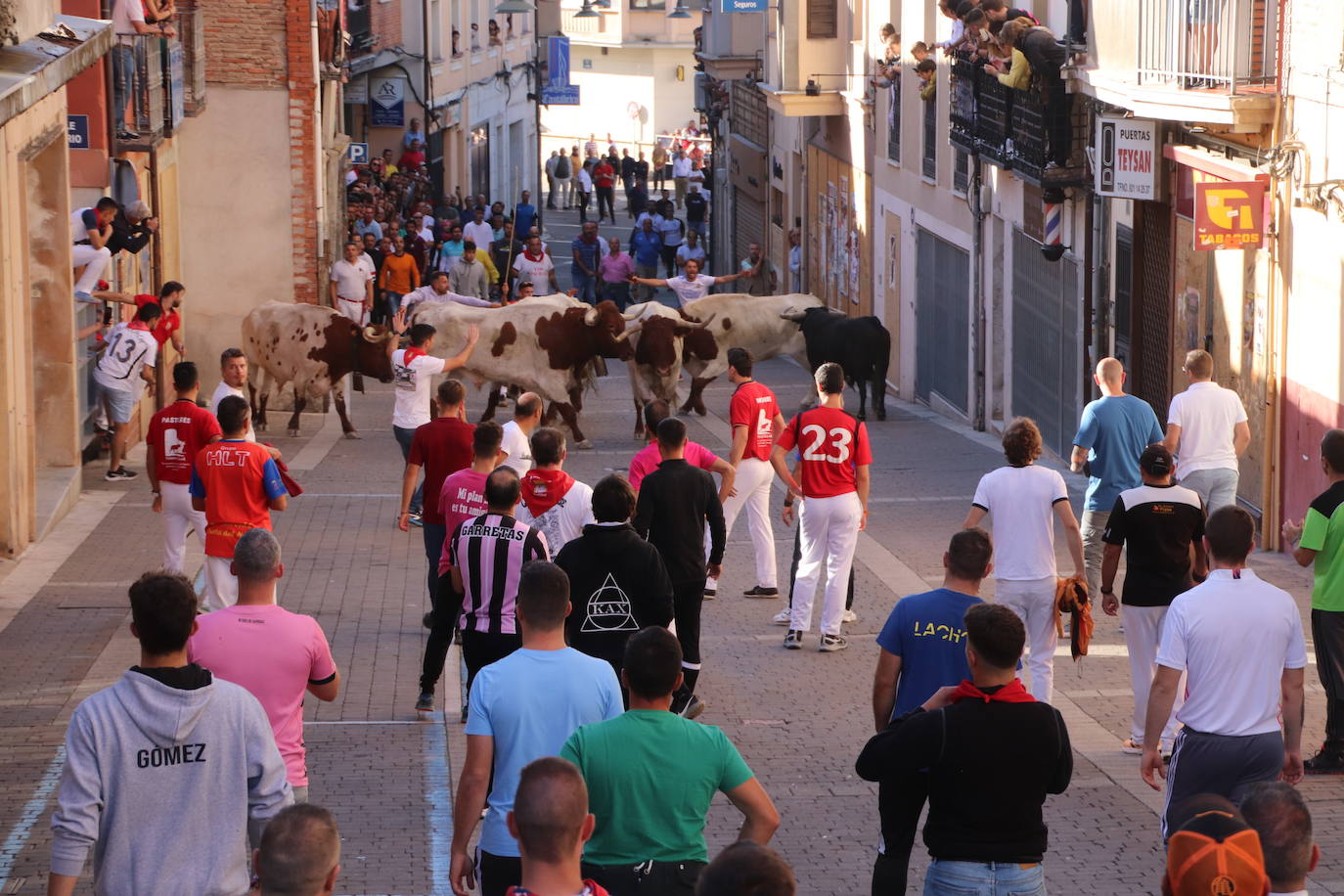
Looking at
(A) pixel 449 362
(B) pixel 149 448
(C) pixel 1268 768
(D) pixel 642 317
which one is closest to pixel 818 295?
(D) pixel 642 317

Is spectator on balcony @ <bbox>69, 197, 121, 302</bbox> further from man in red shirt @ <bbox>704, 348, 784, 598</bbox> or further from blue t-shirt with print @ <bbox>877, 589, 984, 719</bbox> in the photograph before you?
blue t-shirt with print @ <bbox>877, 589, 984, 719</bbox>

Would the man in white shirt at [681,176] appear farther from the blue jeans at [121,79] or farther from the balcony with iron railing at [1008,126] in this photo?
the blue jeans at [121,79]

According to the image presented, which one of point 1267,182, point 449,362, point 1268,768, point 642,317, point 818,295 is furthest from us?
point 818,295

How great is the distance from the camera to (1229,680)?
282 inches

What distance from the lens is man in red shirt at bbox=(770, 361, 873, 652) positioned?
11.9m

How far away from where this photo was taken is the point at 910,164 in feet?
93.9

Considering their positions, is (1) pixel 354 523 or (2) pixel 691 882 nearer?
(2) pixel 691 882

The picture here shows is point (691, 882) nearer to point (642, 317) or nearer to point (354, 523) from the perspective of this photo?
point (354, 523)

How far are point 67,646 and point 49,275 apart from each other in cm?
602

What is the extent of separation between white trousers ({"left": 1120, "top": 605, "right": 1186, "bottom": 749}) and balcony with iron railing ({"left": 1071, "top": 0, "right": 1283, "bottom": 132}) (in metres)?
7.28

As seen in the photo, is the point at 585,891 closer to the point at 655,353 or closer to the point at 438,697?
the point at 438,697

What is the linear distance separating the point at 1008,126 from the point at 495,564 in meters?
15.3

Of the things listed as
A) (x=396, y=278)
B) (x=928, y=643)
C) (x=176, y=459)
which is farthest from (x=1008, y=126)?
(x=928, y=643)

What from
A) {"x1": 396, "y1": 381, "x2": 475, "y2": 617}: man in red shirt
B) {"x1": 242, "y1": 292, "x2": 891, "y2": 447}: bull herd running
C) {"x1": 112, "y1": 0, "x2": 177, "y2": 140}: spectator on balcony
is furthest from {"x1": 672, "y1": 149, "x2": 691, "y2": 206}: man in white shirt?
{"x1": 396, "y1": 381, "x2": 475, "y2": 617}: man in red shirt
